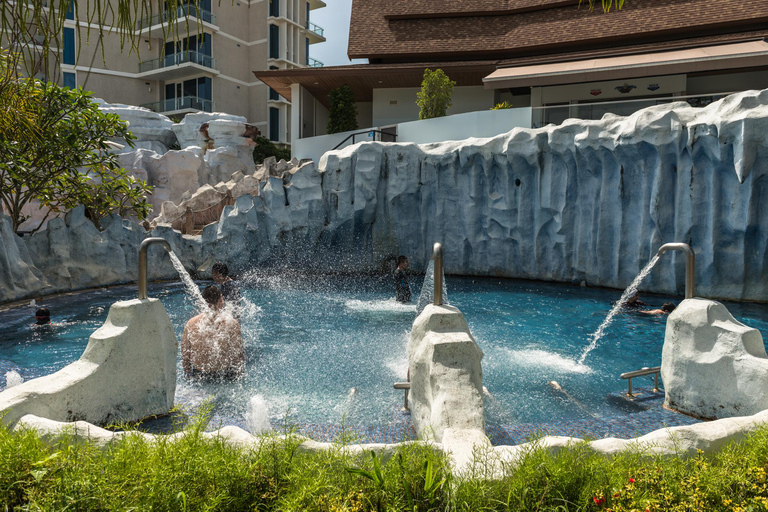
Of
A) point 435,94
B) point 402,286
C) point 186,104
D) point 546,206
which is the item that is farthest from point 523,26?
point 186,104

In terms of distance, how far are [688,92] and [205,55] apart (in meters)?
26.6

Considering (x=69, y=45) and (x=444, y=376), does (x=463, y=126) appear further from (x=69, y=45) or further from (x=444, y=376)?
(x=69, y=45)

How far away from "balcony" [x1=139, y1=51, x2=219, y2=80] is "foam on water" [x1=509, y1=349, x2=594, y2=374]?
28660mm

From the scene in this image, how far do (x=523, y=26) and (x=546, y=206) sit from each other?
10299mm

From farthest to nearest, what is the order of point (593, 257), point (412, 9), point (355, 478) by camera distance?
point (412, 9), point (593, 257), point (355, 478)

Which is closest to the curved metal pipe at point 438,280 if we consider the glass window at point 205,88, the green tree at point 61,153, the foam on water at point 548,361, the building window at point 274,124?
the foam on water at point 548,361

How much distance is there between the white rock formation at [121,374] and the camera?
4.04m

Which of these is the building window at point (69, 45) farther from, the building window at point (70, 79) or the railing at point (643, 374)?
the railing at point (643, 374)

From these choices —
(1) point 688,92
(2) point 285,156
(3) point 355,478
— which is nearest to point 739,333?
(3) point 355,478

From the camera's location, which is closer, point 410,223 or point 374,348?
point 374,348

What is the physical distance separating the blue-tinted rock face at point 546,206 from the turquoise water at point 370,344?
3.27 feet

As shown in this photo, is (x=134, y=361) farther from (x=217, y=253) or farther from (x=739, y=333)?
(x=217, y=253)

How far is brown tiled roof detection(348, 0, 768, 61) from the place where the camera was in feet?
51.9

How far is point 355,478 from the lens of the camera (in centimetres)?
243
